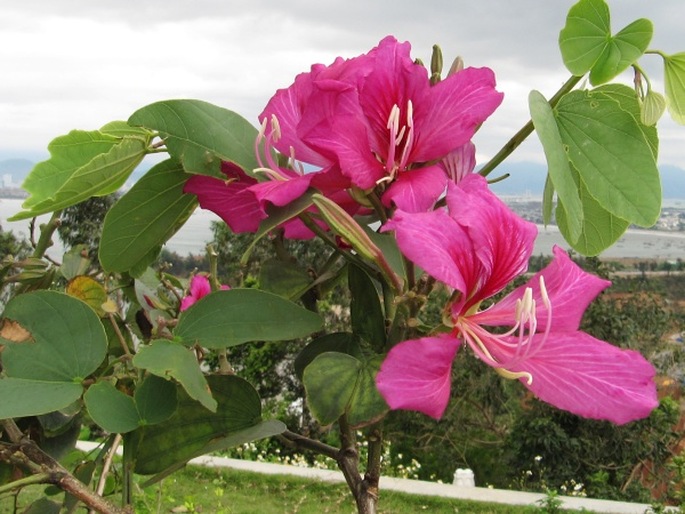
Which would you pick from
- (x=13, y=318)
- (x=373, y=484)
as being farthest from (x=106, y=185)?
(x=373, y=484)

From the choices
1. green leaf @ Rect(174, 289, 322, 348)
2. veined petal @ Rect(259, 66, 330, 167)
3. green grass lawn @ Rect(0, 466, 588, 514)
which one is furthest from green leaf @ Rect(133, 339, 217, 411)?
green grass lawn @ Rect(0, 466, 588, 514)

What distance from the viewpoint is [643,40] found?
0.42 meters

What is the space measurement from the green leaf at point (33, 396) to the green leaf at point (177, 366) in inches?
2.3

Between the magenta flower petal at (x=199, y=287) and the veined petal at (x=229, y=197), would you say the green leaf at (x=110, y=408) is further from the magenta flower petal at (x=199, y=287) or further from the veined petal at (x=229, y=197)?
the magenta flower petal at (x=199, y=287)

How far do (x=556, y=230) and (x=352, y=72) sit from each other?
18 cm

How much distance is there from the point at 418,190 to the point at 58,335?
223 mm

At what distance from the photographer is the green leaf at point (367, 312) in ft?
1.40

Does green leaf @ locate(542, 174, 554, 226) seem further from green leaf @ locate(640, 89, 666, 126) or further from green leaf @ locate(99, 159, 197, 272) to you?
green leaf @ locate(99, 159, 197, 272)

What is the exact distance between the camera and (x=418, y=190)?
1.25 ft

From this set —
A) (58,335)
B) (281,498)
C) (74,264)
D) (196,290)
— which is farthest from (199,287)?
(281,498)

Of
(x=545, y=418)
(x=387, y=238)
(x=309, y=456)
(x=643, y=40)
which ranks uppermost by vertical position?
(x=643, y=40)

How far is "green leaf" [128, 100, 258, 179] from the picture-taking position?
42cm

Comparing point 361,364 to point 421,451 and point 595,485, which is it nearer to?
point 595,485

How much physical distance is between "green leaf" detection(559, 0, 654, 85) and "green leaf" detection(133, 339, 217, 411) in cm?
26
